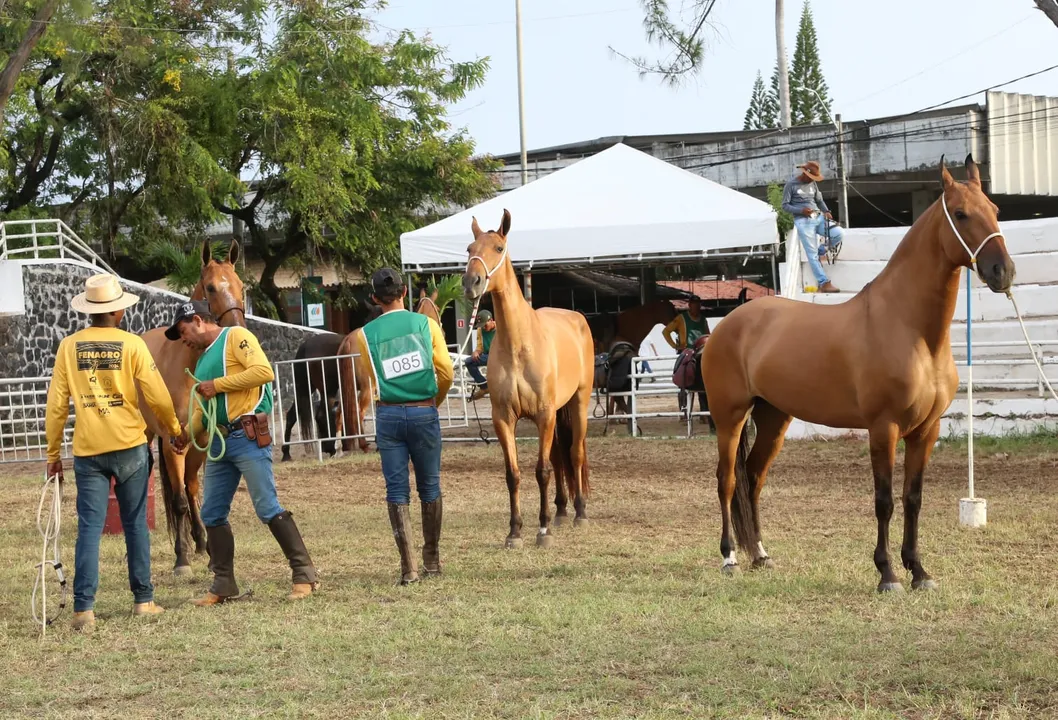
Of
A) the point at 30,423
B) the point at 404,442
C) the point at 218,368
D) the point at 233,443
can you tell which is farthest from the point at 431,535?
the point at 30,423

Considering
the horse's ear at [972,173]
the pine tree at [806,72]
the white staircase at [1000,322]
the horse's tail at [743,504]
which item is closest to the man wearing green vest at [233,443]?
the horse's tail at [743,504]

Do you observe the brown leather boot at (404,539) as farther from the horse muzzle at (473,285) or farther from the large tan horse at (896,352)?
the large tan horse at (896,352)

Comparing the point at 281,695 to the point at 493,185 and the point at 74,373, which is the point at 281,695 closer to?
the point at 74,373

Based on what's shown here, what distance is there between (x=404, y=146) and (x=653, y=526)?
1938cm

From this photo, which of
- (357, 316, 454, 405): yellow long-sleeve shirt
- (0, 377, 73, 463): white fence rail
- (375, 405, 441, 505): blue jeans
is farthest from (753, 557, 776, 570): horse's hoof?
(0, 377, 73, 463): white fence rail

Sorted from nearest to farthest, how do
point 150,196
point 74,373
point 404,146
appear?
point 74,373
point 150,196
point 404,146

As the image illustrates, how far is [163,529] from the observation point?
1022 cm

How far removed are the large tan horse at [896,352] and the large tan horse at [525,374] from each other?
75.5 inches

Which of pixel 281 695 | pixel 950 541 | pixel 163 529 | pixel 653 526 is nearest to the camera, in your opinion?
pixel 281 695

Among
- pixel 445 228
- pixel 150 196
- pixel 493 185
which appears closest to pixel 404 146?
pixel 493 185

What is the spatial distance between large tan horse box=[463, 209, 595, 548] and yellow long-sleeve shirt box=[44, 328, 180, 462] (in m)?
2.51

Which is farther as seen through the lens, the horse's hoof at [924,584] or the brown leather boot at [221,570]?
the brown leather boot at [221,570]

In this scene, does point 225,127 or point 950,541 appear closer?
point 950,541

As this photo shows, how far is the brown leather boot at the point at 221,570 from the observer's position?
7.01 metres
